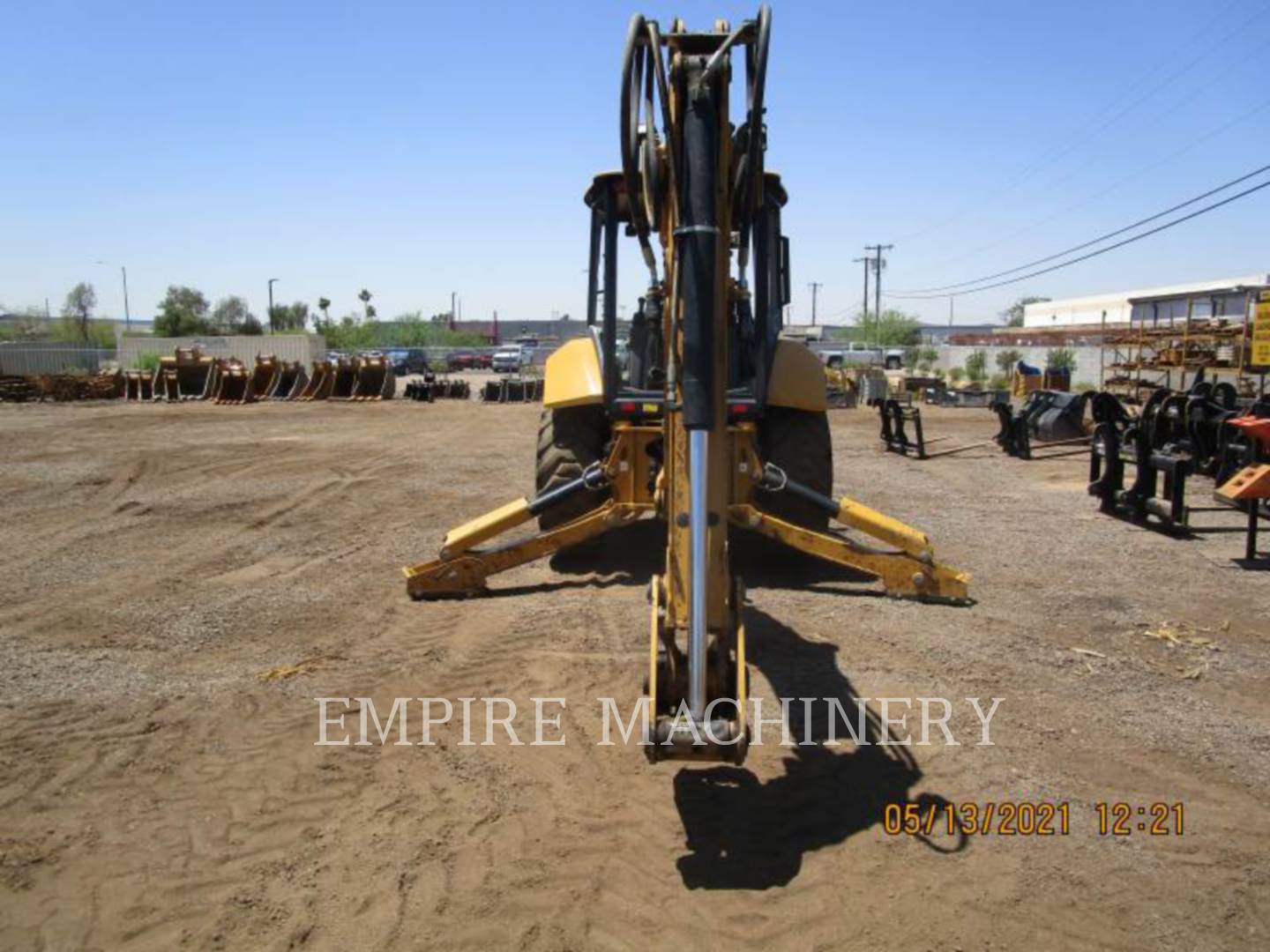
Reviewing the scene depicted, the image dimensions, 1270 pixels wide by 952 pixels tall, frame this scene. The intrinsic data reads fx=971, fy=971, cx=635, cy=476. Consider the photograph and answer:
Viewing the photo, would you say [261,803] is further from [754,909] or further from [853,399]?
[853,399]

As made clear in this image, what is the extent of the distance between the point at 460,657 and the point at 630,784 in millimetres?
1728

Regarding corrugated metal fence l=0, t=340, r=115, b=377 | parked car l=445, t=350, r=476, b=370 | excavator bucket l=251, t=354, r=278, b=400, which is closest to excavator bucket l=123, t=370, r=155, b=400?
excavator bucket l=251, t=354, r=278, b=400

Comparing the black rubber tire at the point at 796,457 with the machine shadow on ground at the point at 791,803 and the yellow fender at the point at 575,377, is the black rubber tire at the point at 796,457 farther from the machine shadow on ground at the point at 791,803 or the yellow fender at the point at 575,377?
the machine shadow on ground at the point at 791,803

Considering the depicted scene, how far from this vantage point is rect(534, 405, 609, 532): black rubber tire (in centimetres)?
720

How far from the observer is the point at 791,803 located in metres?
3.71

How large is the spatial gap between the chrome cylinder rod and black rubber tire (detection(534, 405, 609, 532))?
3.80 m

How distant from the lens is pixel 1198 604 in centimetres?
645

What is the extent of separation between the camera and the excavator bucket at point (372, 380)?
96.4 ft

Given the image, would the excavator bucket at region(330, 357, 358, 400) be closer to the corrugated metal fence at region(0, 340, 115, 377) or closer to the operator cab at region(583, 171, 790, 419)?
the corrugated metal fence at region(0, 340, 115, 377)

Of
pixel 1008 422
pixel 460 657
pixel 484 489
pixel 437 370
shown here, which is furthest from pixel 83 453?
pixel 437 370

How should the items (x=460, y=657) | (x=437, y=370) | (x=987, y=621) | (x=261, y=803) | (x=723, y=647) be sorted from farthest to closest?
1. (x=437, y=370)
2. (x=987, y=621)
3. (x=460, y=657)
4. (x=261, y=803)
5. (x=723, y=647)

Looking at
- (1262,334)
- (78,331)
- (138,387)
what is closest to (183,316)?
(78,331)

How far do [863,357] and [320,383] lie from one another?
26.4 m

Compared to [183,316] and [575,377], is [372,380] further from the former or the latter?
[183,316]
